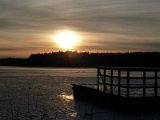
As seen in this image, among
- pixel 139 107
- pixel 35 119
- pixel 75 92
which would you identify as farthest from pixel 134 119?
pixel 75 92

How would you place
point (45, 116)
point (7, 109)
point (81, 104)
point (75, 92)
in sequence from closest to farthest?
1. point (45, 116)
2. point (7, 109)
3. point (81, 104)
4. point (75, 92)

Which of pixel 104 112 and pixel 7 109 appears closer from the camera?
pixel 104 112

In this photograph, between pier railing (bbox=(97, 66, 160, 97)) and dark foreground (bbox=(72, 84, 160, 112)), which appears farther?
pier railing (bbox=(97, 66, 160, 97))

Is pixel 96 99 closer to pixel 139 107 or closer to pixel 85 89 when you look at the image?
pixel 85 89

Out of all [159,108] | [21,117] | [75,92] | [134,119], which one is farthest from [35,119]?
[75,92]

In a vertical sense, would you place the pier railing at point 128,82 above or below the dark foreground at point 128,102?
above

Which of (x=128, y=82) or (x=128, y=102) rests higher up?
(x=128, y=82)

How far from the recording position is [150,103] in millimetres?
19266

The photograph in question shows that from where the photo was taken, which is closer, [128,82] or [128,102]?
[128,82]

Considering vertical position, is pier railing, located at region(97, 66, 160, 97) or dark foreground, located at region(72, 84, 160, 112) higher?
pier railing, located at region(97, 66, 160, 97)

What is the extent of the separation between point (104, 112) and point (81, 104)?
16.2ft

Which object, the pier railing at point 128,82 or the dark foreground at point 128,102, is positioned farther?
the pier railing at point 128,82

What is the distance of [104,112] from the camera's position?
66.7 feet

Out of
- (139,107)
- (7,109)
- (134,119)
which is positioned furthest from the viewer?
(7,109)
